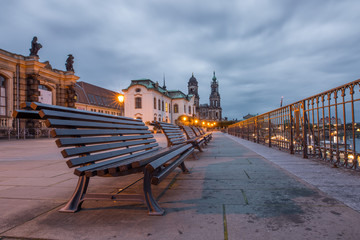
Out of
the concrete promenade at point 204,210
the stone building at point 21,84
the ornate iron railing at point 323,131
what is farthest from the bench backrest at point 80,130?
the stone building at point 21,84

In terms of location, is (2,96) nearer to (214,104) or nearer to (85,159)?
(85,159)

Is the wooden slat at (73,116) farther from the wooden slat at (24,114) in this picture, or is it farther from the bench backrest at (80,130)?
the wooden slat at (24,114)

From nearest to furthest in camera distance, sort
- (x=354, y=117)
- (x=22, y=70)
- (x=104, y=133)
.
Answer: (x=104, y=133)
(x=354, y=117)
(x=22, y=70)

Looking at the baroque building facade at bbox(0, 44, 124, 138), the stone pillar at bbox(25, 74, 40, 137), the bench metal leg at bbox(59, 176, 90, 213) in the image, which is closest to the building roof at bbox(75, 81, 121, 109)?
the baroque building facade at bbox(0, 44, 124, 138)

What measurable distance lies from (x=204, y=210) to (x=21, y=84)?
26869 millimetres

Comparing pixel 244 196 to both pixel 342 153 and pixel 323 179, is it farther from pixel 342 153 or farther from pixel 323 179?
pixel 342 153

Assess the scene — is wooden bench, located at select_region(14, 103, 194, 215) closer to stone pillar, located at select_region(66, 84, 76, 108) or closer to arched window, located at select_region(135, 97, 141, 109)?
stone pillar, located at select_region(66, 84, 76, 108)

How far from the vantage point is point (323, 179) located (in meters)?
3.49

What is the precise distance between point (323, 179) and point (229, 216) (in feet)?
7.16

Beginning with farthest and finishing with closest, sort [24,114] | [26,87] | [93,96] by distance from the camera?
1. [93,96]
2. [26,87]
3. [24,114]

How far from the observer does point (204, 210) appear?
2.29 m

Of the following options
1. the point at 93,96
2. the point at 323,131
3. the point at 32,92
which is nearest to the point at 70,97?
the point at 32,92

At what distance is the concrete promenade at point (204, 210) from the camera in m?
1.82

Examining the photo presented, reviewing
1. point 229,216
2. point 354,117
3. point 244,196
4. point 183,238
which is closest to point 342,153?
point 354,117
